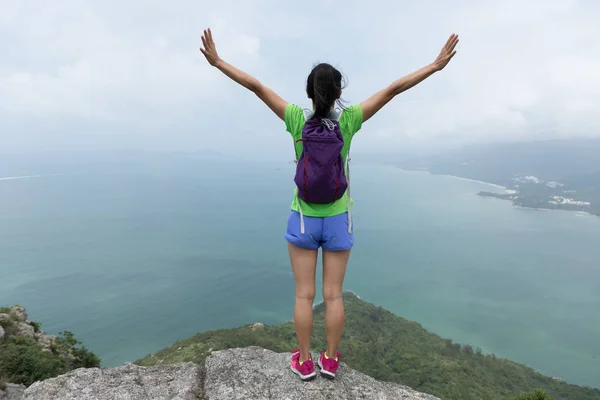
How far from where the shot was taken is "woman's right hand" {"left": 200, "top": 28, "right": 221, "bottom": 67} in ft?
7.52

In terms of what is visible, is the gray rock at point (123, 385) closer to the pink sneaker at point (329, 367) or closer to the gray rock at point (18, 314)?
the pink sneaker at point (329, 367)

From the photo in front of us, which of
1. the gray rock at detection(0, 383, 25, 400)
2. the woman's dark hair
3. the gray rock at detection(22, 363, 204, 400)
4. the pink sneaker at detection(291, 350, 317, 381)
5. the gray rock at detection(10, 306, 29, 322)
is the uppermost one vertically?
the woman's dark hair

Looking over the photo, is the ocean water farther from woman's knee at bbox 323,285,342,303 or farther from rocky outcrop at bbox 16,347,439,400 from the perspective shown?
woman's knee at bbox 323,285,342,303

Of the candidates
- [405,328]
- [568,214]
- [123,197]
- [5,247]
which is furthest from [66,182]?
[568,214]

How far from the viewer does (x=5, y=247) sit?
80.3 meters

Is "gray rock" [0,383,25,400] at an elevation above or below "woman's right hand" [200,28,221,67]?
below

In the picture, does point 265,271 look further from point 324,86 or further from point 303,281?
point 324,86

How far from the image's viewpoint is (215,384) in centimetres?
272

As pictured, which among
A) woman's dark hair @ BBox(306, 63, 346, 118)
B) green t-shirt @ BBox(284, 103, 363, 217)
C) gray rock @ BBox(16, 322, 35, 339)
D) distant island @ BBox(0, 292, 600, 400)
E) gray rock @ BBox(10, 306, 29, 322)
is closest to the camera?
woman's dark hair @ BBox(306, 63, 346, 118)

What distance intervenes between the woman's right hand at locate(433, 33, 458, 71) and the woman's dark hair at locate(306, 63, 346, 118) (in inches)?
27.4

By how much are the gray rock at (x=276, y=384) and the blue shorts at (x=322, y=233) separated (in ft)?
3.83

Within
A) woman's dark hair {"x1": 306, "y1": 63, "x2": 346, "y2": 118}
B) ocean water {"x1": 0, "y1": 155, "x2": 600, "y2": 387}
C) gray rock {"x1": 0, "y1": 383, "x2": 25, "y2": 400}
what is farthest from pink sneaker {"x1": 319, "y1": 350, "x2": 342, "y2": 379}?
ocean water {"x1": 0, "y1": 155, "x2": 600, "y2": 387}

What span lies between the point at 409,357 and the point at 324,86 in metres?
36.3

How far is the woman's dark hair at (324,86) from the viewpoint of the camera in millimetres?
2115
